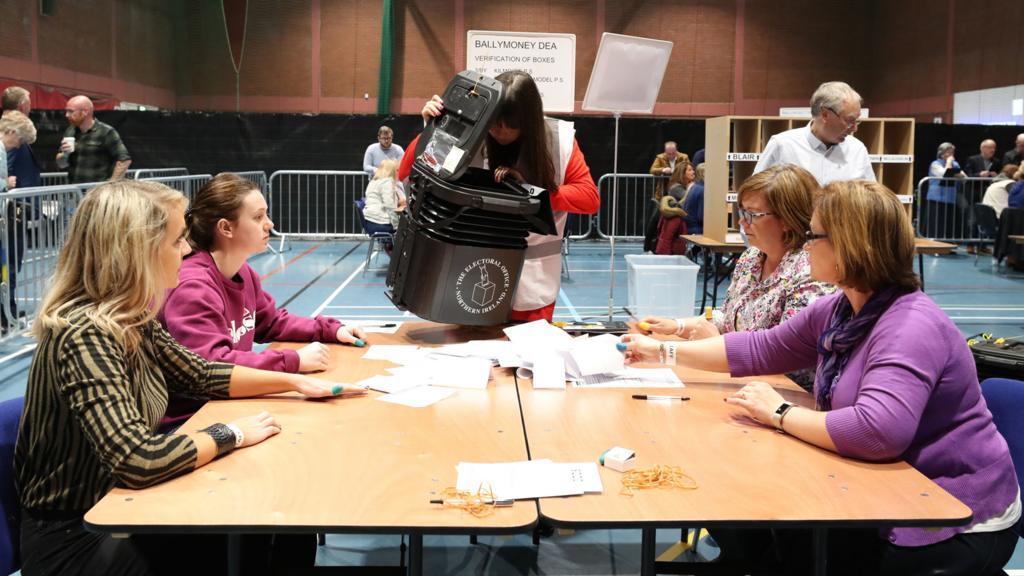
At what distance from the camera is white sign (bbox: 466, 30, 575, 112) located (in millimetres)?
7133

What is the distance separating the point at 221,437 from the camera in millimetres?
1946

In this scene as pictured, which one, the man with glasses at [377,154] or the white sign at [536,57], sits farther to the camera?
the man with glasses at [377,154]

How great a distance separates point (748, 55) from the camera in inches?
746

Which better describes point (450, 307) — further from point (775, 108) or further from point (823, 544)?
point (775, 108)

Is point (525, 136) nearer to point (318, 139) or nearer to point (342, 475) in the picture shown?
point (342, 475)

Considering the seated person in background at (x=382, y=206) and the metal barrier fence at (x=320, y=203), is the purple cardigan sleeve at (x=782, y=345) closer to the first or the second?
the seated person in background at (x=382, y=206)

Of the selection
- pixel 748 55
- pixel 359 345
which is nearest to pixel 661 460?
pixel 359 345

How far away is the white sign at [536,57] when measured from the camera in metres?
7.13

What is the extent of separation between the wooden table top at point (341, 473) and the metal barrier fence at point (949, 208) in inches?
490

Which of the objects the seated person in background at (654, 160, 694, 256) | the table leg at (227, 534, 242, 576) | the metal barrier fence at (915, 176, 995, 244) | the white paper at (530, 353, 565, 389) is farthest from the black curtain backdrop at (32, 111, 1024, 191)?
the table leg at (227, 534, 242, 576)

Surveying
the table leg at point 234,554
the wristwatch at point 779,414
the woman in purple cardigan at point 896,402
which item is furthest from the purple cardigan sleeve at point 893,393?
the table leg at point 234,554

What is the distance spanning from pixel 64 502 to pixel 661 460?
128 cm

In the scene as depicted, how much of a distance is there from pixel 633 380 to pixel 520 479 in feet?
3.18

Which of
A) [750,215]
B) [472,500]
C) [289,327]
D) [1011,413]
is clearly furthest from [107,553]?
[1011,413]
